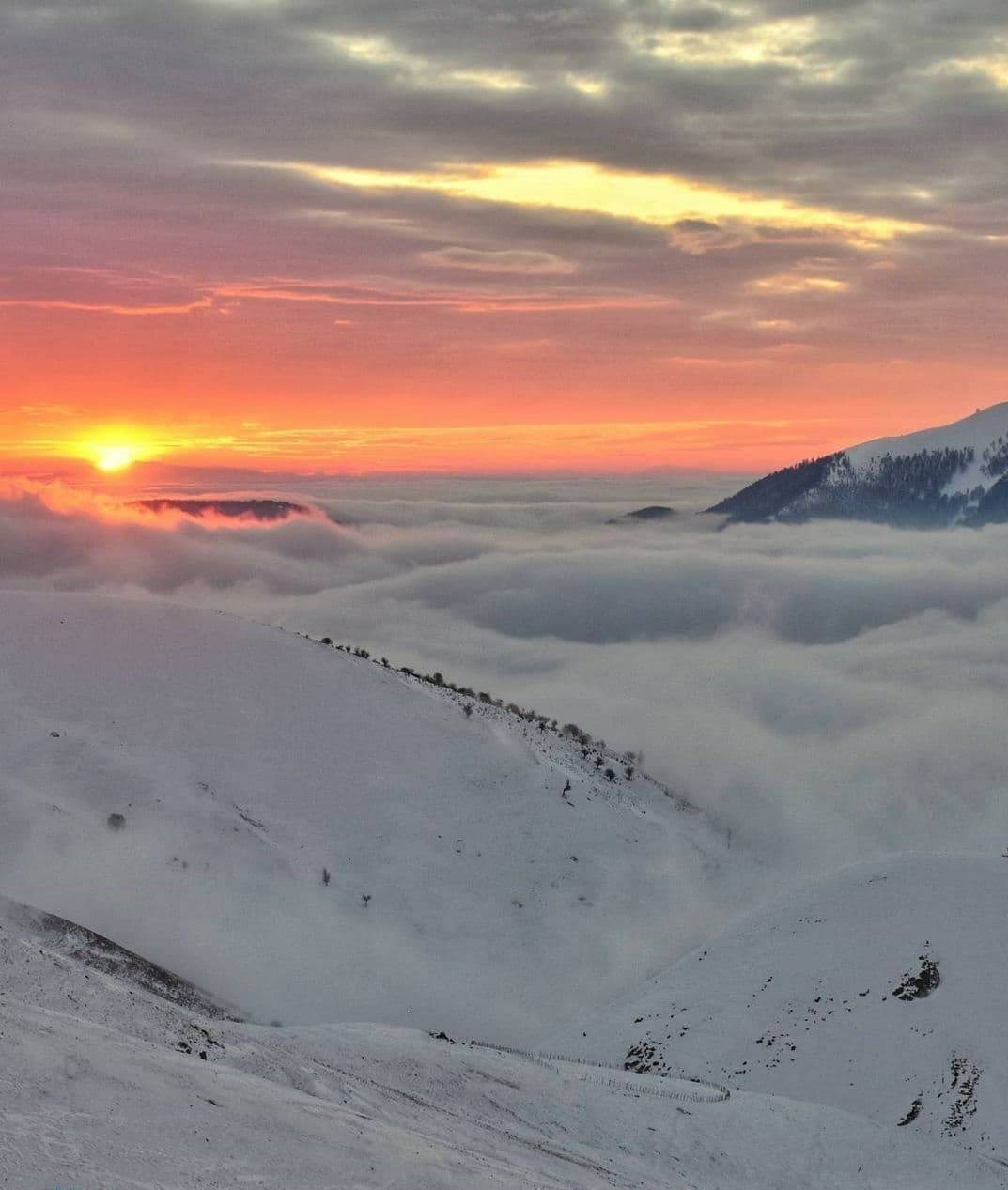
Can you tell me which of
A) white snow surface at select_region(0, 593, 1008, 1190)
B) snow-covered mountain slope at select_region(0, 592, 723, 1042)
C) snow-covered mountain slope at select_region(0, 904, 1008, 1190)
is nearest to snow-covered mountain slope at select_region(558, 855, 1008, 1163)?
white snow surface at select_region(0, 593, 1008, 1190)

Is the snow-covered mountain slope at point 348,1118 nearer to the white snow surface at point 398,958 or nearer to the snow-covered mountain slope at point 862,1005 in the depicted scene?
the white snow surface at point 398,958

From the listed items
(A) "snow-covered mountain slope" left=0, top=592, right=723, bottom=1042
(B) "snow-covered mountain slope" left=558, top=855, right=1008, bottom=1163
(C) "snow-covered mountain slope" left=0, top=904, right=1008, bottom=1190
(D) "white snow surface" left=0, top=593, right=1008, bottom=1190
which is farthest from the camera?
(A) "snow-covered mountain slope" left=0, top=592, right=723, bottom=1042

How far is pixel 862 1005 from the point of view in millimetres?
59219

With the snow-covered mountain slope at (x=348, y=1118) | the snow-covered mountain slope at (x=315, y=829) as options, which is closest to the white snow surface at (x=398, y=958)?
the snow-covered mountain slope at (x=348, y=1118)

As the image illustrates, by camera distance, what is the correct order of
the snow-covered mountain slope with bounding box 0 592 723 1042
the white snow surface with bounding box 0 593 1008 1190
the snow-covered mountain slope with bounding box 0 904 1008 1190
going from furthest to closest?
the snow-covered mountain slope with bounding box 0 592 723 1042, the white snow surface with bounding box 0 593 1008 1190, the snow-covered mountain slope with bounding box 0 904 1008 1190

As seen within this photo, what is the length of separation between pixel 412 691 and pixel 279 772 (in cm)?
2488

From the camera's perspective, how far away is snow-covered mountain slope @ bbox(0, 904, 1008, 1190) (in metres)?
26.6

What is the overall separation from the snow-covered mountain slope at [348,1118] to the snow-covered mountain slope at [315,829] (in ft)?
84.2

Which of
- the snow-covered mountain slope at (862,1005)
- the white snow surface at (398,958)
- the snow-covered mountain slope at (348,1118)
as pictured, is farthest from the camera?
the snow-covered mountain slope at (862,1005)

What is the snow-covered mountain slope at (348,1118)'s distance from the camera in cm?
2658

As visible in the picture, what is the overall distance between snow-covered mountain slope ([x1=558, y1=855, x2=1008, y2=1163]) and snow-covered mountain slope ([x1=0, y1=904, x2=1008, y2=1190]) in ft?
13.2

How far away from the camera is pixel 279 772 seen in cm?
10781

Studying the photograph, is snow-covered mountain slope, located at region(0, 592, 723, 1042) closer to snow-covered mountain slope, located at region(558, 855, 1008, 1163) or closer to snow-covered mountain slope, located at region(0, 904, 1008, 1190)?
snow-covered mountain slope, located at region(558, 855, 1008, 1163)

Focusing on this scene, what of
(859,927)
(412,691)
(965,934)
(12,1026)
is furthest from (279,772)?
(12,1026)
